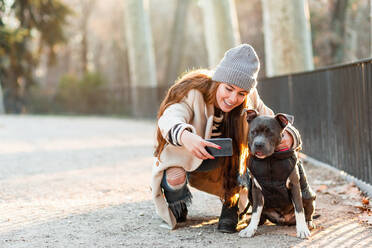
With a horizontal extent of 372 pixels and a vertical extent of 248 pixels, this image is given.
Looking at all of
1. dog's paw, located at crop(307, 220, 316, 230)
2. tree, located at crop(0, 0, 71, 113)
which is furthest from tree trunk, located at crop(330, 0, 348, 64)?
dog's paw, located at crop(307, 220, 316, 230)

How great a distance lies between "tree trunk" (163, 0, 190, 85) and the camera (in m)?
30.4

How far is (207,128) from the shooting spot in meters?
4.90

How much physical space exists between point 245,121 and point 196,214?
1.22 m

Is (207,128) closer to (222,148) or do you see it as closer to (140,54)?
(222,148)

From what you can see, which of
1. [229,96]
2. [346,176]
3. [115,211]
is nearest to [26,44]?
[346,176]

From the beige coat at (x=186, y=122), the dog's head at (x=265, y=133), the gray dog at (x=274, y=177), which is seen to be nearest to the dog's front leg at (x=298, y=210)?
the gray dog at (x=274, y=177)

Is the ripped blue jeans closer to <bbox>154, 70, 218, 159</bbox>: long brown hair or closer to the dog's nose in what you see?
<bbox>154, 70, 218, 159</bbox>: long brown hair

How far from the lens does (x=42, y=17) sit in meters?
29.7

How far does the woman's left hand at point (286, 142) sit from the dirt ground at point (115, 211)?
76 centimetres

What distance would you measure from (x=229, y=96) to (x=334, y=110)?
3.37m

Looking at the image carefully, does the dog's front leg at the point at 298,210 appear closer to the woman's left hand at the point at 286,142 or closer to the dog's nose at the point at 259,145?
the woman's left hand at the point at 286,142

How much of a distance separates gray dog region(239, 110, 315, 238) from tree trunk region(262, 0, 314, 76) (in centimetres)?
842

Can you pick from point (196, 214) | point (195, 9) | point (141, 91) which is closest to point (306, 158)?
point (196, 214)

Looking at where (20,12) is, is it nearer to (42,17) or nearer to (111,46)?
(42,17)
